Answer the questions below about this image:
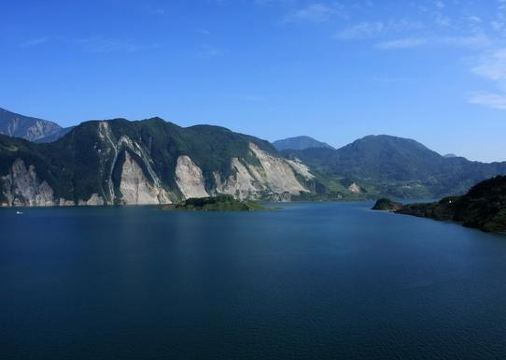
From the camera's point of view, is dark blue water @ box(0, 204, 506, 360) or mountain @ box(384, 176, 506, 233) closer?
dark blue water @ box(0, 204, 506, 360)

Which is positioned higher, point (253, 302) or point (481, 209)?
point (481, 209)

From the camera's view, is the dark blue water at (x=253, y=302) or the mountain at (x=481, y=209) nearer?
the dark blue water at (x=253, y=302)

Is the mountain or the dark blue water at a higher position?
the mountain

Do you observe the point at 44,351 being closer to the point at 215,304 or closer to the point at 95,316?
the point at 95,316

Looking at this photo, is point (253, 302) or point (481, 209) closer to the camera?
point (253, 302)
